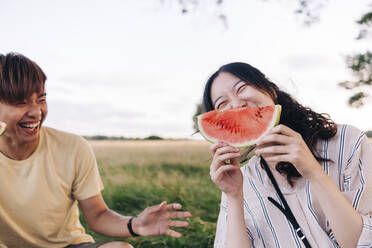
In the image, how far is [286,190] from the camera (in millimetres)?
2178

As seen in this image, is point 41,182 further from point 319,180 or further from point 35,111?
point 319,180

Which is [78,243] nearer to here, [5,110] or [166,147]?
[5,110]

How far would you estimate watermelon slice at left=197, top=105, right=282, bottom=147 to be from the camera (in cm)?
208

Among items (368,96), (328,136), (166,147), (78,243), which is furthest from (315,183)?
(166,147)

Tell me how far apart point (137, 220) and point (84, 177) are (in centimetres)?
57

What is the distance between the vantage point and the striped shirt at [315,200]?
1.96 metres

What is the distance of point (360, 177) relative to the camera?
2.01m

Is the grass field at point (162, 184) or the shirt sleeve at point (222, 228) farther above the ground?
the shirt sleeve at point (222, 228)

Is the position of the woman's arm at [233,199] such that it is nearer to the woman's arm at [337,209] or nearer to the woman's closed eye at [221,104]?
the woman's closed eye at [221,104]

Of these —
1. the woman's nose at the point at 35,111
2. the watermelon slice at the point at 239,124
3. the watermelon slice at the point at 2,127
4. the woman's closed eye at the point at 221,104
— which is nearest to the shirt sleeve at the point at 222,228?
the watermelon slice at the point at 239,124

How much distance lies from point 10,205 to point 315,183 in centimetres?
220

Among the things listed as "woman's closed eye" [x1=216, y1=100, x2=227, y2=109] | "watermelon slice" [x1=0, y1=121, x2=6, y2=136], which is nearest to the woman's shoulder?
"woman's closed eye" [x1=216, y1=100, x2=227, y2=109]

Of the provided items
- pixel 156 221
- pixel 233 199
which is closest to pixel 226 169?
pixel 233 199

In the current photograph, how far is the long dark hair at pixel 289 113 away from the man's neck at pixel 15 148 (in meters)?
1.42
